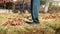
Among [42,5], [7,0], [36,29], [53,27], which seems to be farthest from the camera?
[42,5]

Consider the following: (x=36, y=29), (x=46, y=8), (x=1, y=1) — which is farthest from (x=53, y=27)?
(x=1, y=1)

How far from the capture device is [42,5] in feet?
27.1

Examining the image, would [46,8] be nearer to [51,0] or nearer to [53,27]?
[51,0]

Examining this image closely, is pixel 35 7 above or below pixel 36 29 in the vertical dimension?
above

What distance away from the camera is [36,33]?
3.46 meters

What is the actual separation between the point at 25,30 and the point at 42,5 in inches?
185

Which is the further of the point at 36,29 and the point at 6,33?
the point at 36,29

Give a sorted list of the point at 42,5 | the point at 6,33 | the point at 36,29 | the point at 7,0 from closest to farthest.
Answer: the point at 6,33, the point at 36,29, the point at 7,0, the point at 42,5

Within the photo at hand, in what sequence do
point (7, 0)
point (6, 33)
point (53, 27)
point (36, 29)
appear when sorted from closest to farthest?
1. point (6, 33)
2. point (36, 29)
3. point (53, 27)
4. point (7, 0)

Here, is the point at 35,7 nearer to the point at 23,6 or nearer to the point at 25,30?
the point at 25,30

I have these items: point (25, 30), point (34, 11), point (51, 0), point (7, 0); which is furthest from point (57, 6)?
point (25, 30)

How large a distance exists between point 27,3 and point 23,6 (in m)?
0.31

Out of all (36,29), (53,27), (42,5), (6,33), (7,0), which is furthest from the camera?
(42,5)

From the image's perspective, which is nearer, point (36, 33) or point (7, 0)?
point (36, 33)
